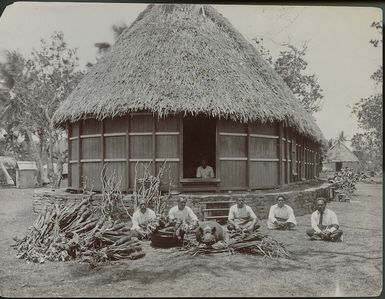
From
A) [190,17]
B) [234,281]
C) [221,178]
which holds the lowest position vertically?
[234,281]

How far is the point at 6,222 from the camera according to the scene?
26.9 ft

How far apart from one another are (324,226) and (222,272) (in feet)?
8.12

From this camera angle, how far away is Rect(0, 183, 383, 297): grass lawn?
6.75 metres

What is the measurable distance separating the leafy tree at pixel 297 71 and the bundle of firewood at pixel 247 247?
341 cm

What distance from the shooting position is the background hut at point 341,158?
12.8 m

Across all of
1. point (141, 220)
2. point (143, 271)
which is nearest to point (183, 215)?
point (141, 220)

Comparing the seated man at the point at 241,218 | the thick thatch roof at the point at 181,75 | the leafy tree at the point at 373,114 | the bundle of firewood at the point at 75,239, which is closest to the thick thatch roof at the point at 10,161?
the thick thatch roof at the point at 181,75

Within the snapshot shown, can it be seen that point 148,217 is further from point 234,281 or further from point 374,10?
point 374,10

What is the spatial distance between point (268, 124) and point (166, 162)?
2659 millimetres

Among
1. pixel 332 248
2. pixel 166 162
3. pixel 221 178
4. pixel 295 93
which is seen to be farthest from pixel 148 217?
pixel 295 93

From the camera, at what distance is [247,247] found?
7684 millimetres

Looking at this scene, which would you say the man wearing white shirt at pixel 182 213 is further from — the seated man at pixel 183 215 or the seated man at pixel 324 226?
the seated man at pixel 324 226

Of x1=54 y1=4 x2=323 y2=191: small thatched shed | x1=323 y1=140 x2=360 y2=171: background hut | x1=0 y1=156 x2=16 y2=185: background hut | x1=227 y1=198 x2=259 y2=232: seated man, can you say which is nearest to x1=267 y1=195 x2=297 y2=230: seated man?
x1=227 y1=198 x2=259 y2=232: seated man

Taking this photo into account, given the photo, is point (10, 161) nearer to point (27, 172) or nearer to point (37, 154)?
point (27, 172)
